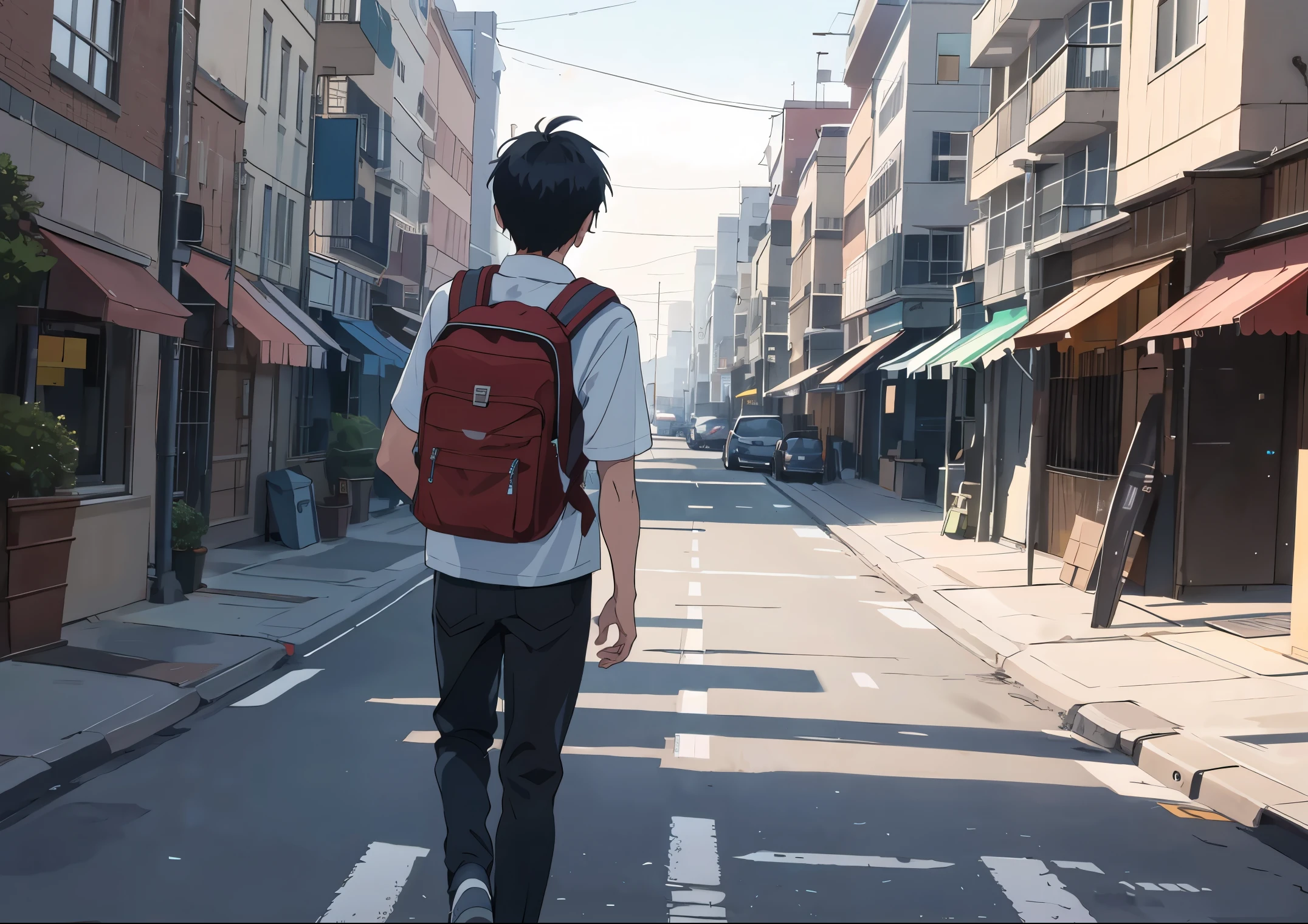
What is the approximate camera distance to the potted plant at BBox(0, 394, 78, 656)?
27.4ft

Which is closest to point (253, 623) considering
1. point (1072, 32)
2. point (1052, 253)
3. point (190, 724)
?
point (190, 724)

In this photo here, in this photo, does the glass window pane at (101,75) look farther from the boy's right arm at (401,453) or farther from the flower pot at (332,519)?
the boy's right arm at (401,453)

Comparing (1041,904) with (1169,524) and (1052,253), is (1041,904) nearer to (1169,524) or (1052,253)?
(1169,524)

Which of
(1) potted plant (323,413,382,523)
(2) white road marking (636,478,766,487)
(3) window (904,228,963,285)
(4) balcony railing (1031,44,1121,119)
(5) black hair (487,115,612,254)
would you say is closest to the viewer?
(5) black hair (487,115,612,254)

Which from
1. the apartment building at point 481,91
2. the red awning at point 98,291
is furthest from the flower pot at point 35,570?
the apartment building at point 481,91

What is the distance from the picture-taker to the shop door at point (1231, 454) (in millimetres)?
12797

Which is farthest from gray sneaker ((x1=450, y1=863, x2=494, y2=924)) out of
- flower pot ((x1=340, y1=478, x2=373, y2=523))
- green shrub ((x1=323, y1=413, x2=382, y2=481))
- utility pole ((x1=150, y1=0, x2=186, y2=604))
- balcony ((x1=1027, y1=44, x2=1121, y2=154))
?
balcony ((x1=1027, y1=44, x2=1121, y2=154))

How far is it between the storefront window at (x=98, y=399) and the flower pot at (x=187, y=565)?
37.6 inches

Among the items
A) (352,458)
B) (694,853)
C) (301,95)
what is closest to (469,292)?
(694,853)

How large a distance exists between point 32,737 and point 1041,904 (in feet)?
15.6

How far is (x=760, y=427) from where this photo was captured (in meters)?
42.4

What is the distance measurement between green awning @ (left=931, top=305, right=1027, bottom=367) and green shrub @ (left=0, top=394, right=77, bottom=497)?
1320cm

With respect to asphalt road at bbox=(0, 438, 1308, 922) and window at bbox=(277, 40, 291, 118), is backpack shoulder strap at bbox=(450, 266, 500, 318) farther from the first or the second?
window at bbox=(277, 40, 291, 118)

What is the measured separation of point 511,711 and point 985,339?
19279 mm
